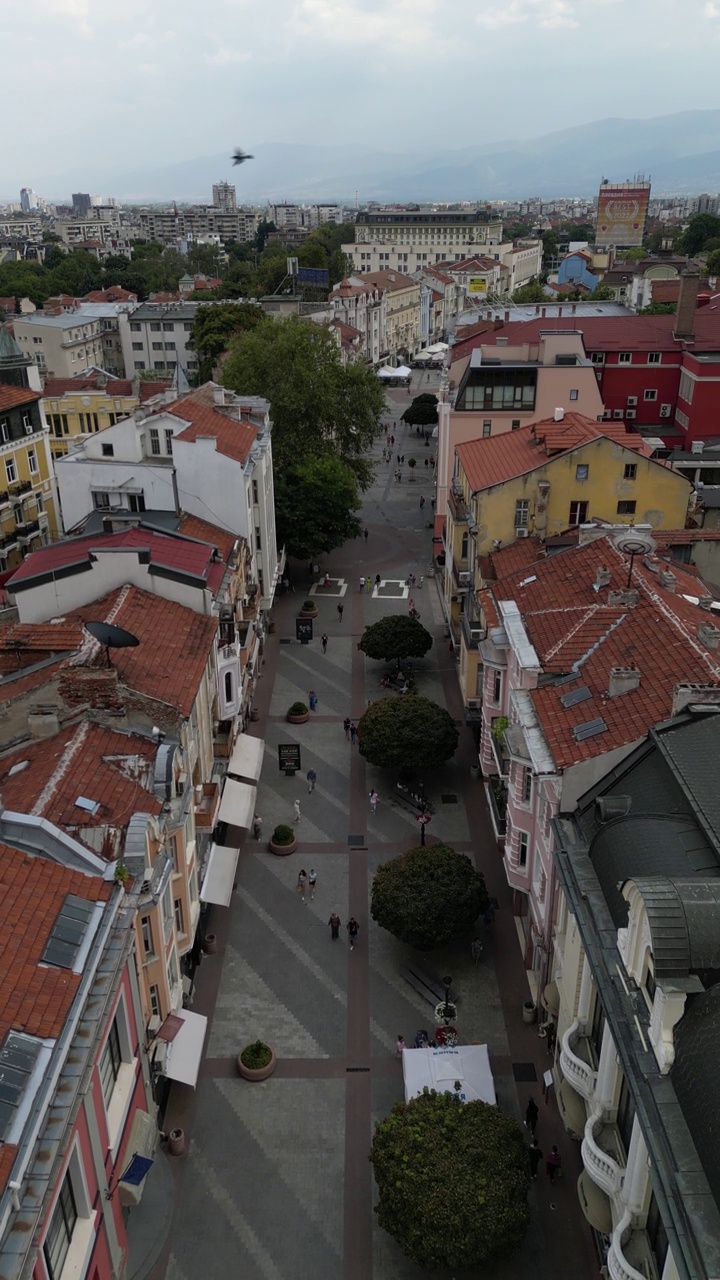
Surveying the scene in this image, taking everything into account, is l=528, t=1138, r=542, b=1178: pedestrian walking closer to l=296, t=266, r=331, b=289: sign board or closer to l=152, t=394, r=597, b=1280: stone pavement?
l=152, t=394, r=597, b=1280: stone pavement

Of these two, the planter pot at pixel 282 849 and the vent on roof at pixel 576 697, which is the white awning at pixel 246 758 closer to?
the planter pot at pixel 282 849

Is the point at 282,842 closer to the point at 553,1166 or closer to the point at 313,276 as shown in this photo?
the point at 553,1166

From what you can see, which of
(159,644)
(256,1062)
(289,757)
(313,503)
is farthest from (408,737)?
(313,503)

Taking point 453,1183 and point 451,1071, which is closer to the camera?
point 453,1183

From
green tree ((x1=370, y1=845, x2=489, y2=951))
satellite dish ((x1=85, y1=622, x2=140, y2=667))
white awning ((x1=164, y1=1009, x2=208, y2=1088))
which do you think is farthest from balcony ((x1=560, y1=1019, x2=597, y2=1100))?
satellite dish ((x1=85, y1=622, x2=140, y2=667))

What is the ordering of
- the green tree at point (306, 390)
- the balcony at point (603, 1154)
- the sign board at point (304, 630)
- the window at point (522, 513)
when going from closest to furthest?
the balcony at point (603, 1154) → the window at point (522, 513) → the sign board at point (304, 630) → the green tree at point (306, 390)

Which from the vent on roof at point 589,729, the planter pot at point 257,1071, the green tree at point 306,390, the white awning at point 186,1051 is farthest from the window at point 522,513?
the white awning at point 186,1051
